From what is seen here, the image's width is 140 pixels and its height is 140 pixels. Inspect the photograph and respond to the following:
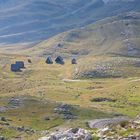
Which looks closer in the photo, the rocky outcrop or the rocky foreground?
the rocky foreground

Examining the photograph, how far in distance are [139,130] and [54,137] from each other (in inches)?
437

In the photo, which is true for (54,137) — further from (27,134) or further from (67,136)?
(27,134)

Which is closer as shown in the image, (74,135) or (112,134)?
(112,134)

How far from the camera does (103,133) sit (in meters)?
55.7

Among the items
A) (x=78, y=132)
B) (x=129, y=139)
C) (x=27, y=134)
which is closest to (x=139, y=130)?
Result: (x=129, y=139)

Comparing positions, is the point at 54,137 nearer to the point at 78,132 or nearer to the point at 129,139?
the point at 78,132

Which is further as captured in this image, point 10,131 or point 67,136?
point 10,131

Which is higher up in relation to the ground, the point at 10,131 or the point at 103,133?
the point at 103,133

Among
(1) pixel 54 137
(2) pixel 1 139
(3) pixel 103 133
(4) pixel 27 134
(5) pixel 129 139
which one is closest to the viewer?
(5) pixel 129 139

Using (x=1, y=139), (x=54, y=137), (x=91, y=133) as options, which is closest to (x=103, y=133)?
(x=91, y=133)

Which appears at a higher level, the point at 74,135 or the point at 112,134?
the point at 112,134

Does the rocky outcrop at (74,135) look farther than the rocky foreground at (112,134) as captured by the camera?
Yes

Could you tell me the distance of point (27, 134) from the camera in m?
189

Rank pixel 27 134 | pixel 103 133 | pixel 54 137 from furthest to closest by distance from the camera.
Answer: pixel 27 134
pixel 54 137
pixel 103 133
